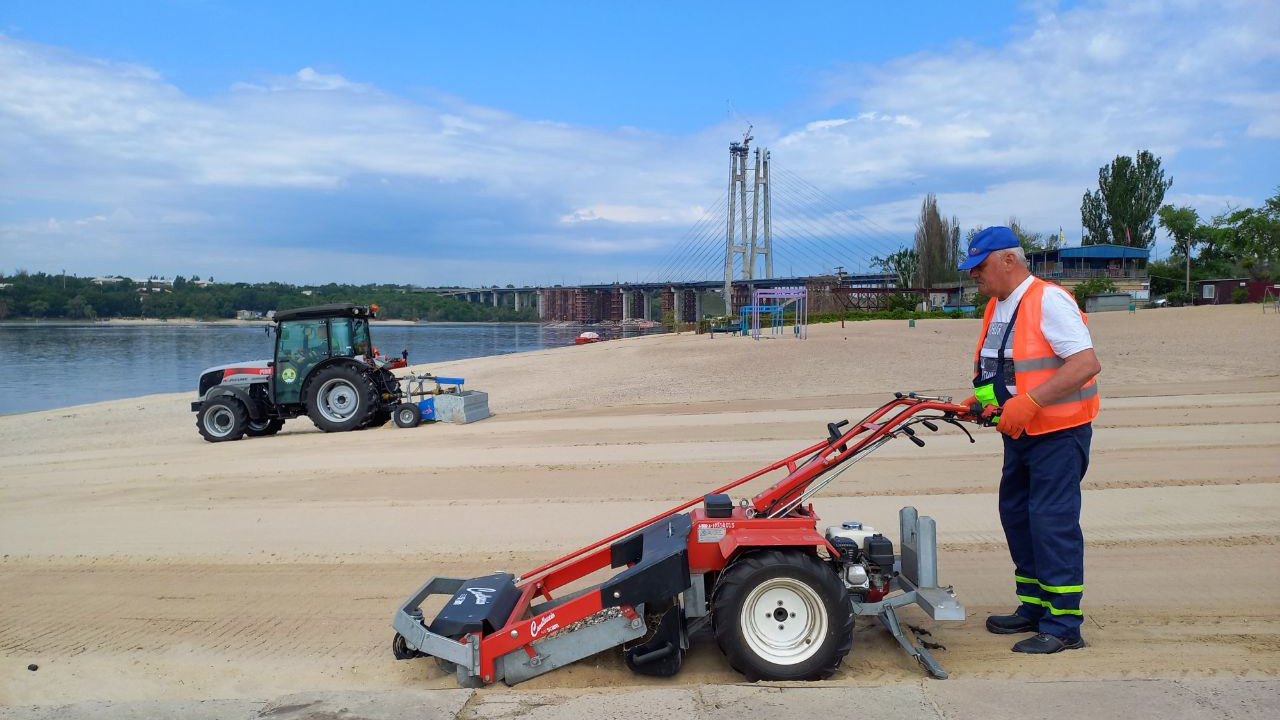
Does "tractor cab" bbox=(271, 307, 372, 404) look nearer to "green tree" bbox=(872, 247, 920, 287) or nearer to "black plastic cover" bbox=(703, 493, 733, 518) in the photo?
"black plastic cover" bbox=(703, 493, 733, 518)

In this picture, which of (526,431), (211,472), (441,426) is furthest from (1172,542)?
(441,426)

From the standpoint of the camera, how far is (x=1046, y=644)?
405 centimetres

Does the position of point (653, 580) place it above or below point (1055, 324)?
below

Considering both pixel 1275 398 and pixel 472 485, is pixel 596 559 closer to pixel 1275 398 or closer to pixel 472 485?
pixel 472 485

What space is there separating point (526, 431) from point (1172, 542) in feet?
30.1

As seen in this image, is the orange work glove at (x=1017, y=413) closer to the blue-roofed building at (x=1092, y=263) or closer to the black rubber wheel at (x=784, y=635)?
the black rubber wheel at (x=784, y=635)

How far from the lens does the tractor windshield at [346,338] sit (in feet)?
47.3

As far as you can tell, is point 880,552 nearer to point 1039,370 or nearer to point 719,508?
point 719,508

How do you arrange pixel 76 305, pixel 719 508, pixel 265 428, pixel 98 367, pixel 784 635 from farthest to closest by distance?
pixel 76 305
pixel 98 367
pixel 265 428
pixel 719 508
pixel 784 635

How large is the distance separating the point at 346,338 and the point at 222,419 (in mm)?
2461

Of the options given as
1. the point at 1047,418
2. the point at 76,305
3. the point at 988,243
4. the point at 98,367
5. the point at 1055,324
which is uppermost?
the point at 76,305

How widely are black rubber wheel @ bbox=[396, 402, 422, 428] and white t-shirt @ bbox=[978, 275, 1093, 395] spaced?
11.5m

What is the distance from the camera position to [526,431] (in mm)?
13203

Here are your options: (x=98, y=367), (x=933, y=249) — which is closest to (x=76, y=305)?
(x=98, y=367)
